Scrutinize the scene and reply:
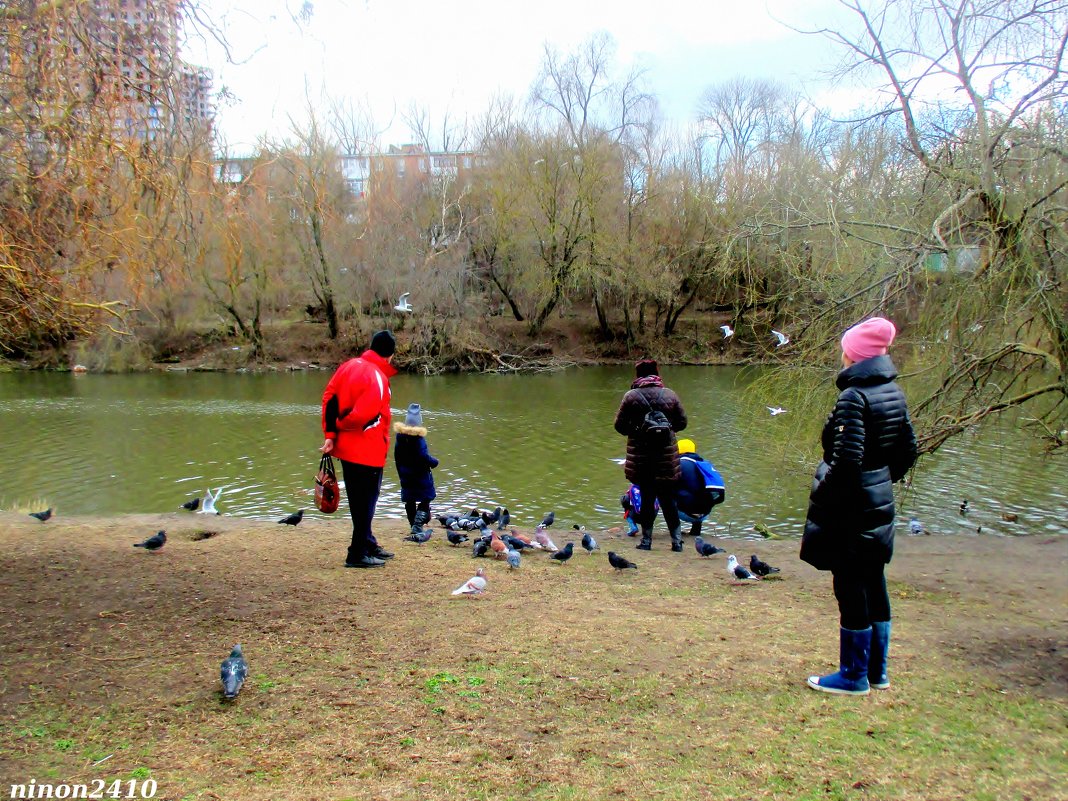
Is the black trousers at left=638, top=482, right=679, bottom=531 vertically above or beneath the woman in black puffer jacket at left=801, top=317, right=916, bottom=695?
beneath

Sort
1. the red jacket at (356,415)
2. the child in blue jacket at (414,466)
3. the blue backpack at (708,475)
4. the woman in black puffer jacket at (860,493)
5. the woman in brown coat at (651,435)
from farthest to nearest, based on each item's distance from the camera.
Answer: the blue backpack at (708,475) → the child in blue jacket at (414,466) → the woman in brown coat at (651,435) → the red jacket at (356,415) → the woman in black puffer jacket at (860,493)

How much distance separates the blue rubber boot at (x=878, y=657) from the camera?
3926mm

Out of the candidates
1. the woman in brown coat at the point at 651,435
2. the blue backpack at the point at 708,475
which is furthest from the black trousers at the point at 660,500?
the blue backpack at the point at 708,475

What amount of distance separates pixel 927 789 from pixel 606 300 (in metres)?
36.9

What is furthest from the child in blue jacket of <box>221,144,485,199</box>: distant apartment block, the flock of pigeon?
<box>221,144,485,199</box>: distant apartment block

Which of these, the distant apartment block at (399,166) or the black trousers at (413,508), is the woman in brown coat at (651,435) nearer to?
the black trousers at (413,508)

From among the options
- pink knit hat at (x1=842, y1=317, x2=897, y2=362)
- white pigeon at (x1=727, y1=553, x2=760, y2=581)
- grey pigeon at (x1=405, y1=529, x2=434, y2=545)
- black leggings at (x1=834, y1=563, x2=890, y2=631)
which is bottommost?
grey pigeon at (x1=405, y1=529, x2=434, y2=545)

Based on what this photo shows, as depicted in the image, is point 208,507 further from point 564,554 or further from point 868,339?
point 868,339

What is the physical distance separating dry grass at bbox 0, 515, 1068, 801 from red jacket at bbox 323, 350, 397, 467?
1.01m

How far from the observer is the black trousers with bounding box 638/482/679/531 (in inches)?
299

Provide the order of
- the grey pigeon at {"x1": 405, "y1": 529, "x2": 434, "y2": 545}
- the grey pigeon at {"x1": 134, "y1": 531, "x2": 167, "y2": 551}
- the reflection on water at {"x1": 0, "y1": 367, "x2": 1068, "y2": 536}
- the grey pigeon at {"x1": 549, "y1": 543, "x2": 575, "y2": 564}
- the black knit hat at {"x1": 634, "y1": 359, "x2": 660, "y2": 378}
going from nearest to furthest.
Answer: the grey pigeon at {"x1": 134, "y1": 531, "x2": 167, "y2": 551} < the grey pigeon at {"x1": 549, "y1": 543, "x2": 575, "y2": 564} < the black knit hat at {"x1": 634, "y1": 359, "x2": 660, "y2": 378} < the grey pigeon at {"x1": 405, "y1": 529, "x2": 434, "y2": 545} < the reflection on water at {"x1": 0, "y1": 367, "x2": 1068, "y2": 536}

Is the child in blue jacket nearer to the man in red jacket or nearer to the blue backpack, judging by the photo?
the man in red jacket

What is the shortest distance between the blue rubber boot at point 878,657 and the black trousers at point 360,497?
152 inches

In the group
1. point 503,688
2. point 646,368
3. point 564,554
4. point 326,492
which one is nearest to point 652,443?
point 646,368
